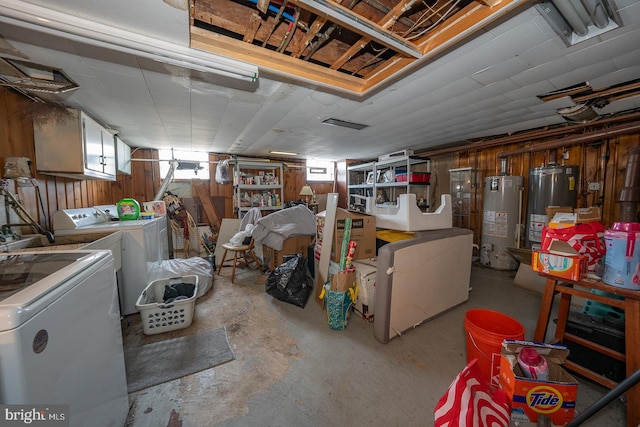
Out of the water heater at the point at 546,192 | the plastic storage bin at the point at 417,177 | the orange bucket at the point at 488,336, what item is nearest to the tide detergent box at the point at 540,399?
the orange bucket at the point at 488,336

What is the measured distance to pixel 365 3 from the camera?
1.25 meters

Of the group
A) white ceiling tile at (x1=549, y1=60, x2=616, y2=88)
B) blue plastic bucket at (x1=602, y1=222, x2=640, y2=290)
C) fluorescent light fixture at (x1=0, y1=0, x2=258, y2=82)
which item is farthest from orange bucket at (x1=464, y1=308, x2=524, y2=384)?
fluorescent light fixture at (x1=0, y1=0, x2=258, y2=82)

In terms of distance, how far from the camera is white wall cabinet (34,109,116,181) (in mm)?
2061

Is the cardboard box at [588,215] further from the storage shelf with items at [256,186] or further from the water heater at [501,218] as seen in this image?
the storage shelf with items at [256,186]

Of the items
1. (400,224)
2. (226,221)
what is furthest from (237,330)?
(226,221)

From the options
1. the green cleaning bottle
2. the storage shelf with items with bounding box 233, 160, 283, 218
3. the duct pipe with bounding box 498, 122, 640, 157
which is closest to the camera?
the duct pipe with bounding box 498, 122, 640, 157

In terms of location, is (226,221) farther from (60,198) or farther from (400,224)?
(400,224)

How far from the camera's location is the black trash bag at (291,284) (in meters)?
2.53

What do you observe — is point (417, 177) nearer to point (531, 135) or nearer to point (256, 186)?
point (531, 135)

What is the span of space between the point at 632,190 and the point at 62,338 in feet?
13.2

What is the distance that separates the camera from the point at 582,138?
9.17 ft

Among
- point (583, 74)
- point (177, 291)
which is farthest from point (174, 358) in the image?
point (583, 74)

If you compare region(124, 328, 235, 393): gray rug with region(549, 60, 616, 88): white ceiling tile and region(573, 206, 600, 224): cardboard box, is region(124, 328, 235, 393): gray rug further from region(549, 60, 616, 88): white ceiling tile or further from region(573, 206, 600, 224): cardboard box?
region(549, 60, 616, 88): white ceiling tile

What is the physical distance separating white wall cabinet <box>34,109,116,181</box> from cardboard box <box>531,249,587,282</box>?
3.86m
